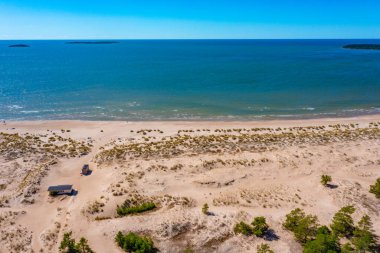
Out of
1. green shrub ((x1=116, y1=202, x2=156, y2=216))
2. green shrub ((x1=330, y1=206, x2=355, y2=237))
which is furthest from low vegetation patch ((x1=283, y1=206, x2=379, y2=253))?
green shrub ((x1=116, y1=202, x2=156, y2=216))

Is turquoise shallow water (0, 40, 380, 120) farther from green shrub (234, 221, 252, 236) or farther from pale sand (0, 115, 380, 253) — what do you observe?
green shrub (234, 221, 252, 236)

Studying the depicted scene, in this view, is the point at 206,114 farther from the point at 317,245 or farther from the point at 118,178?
the point at 317,245

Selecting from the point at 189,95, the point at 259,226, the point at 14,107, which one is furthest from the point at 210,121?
the point at 14,107

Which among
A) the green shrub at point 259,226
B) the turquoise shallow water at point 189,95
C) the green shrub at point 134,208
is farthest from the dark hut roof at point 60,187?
the turquoise shallow water at point 189,95

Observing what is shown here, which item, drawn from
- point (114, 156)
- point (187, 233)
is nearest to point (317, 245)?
point (187, 233)

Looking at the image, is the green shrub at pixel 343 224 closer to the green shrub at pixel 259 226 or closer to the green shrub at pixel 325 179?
the green shrub at pixel 259 226
